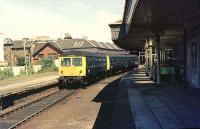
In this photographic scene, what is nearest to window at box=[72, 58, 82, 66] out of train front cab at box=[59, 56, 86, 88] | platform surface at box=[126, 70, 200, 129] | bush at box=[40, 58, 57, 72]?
train front cab at box=[59, 56, 86, 88]

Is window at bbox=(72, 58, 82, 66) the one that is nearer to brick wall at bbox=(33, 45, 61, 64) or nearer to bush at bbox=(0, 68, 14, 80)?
bush at bbox=(0, 68, 14, 80)

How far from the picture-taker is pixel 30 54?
313 feet

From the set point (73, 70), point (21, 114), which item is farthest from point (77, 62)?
point (21, 114)

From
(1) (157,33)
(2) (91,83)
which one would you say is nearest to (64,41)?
(2) (91,83)

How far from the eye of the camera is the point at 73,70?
3070 centimetres

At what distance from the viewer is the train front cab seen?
30.5 meters

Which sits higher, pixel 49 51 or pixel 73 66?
pixel 49 51

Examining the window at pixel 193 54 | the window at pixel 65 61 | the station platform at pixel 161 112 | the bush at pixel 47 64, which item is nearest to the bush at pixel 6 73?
the bush at pixel 47 64

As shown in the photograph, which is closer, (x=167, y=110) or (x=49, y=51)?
(x=167, y=110)

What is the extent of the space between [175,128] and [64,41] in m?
95.3

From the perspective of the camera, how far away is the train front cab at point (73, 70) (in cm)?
3048

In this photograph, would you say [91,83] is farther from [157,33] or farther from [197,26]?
[197,26]

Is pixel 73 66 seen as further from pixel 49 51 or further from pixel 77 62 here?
pixel 49 51

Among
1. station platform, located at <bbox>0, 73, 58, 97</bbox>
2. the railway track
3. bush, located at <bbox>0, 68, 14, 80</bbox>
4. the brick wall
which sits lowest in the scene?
the railway track
